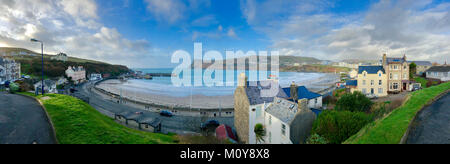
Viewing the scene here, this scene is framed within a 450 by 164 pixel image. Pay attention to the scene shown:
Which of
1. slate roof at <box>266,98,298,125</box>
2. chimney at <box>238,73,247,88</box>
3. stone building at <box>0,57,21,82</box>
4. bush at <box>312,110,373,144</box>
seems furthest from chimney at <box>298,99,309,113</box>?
stone building at <box>0,57,21,82</box>

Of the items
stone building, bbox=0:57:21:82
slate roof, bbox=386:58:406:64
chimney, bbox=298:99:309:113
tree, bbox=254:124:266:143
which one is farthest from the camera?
stone building, bbox=0:57:21:82

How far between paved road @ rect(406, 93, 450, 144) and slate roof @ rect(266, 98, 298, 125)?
6222mm

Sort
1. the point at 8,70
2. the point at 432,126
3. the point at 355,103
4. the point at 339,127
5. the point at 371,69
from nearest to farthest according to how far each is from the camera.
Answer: the point at 432,126, the point at 339,127, the point at 355,103, the point at 371,69, the point at 8,70

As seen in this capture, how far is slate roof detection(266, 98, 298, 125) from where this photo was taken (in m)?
12.9

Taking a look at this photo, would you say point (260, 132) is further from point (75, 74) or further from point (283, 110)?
point (75, 74)

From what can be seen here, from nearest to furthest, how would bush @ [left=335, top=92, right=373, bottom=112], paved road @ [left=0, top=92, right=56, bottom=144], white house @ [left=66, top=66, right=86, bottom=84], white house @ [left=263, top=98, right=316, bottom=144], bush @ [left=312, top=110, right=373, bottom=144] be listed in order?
paved road @ [left=0, top=92, right=56, bottom=144] → bush @ [left=312, top=110, right=373, bottom=144] → white house @ [left=263, top=98, right=316, bottom=144] → bush @ [left=335, top=92, right=373, bottom=112] → white house @ [left=66, top=66, right=86, bottom=84]

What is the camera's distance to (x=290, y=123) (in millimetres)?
12148

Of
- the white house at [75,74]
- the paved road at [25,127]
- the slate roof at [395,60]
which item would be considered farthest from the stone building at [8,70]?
the slate roof at [395,60]

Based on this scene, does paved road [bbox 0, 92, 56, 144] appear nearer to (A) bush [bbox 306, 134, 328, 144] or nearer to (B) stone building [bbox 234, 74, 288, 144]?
(B) stone building [bbox 234, 74, 288, 144]

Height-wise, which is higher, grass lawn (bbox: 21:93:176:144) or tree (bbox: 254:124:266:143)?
grass lawn (bbox: 21:93:176:144)

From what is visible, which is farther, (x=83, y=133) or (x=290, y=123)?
(x=290, y=123)

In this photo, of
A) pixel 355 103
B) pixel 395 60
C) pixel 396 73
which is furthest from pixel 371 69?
pixel 355 103

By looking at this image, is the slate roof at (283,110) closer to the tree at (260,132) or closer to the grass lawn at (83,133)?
the tree at (260,132)

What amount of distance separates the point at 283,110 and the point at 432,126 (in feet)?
26.6
